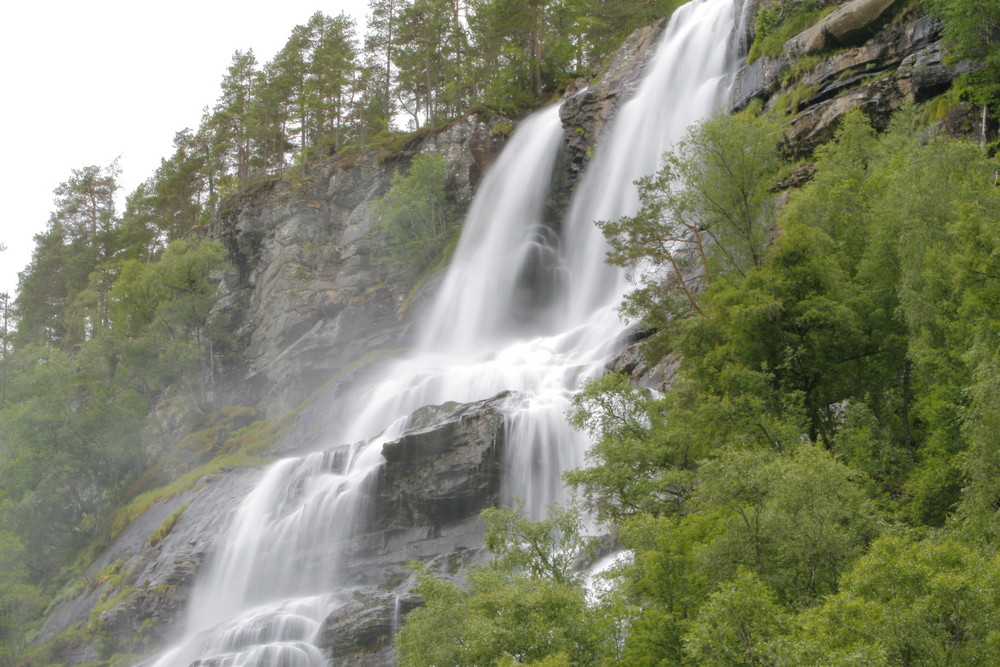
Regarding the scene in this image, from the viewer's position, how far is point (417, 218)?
53.8m

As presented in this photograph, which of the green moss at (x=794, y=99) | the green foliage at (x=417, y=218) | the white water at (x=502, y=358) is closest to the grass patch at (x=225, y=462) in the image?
the white water at (x=502, y=358)

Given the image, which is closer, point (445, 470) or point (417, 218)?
point (445, 470)

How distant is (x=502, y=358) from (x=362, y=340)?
45.1 ft

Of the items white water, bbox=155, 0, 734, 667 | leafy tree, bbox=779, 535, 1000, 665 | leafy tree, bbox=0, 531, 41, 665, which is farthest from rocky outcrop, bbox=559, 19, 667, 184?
leafy tree, bbox=779, 535, 1000, 665

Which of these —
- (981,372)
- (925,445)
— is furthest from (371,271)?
(981,372)

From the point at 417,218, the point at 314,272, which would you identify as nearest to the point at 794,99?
the point at 417,218

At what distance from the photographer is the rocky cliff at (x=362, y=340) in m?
30.2

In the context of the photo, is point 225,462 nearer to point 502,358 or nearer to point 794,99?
point 502,358

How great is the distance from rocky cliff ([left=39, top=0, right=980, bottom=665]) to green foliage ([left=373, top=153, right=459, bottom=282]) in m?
1.60

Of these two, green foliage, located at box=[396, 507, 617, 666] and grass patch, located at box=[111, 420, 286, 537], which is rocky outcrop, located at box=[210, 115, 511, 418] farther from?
green foliage, located at box=[396, 507, 617, 666]

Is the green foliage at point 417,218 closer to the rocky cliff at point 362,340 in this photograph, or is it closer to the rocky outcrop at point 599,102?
the rocky cliff at point 362,340

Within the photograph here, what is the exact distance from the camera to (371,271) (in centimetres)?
5466

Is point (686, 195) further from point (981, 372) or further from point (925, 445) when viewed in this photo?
point (981, 372)

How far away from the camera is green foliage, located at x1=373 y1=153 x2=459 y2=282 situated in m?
52.8
